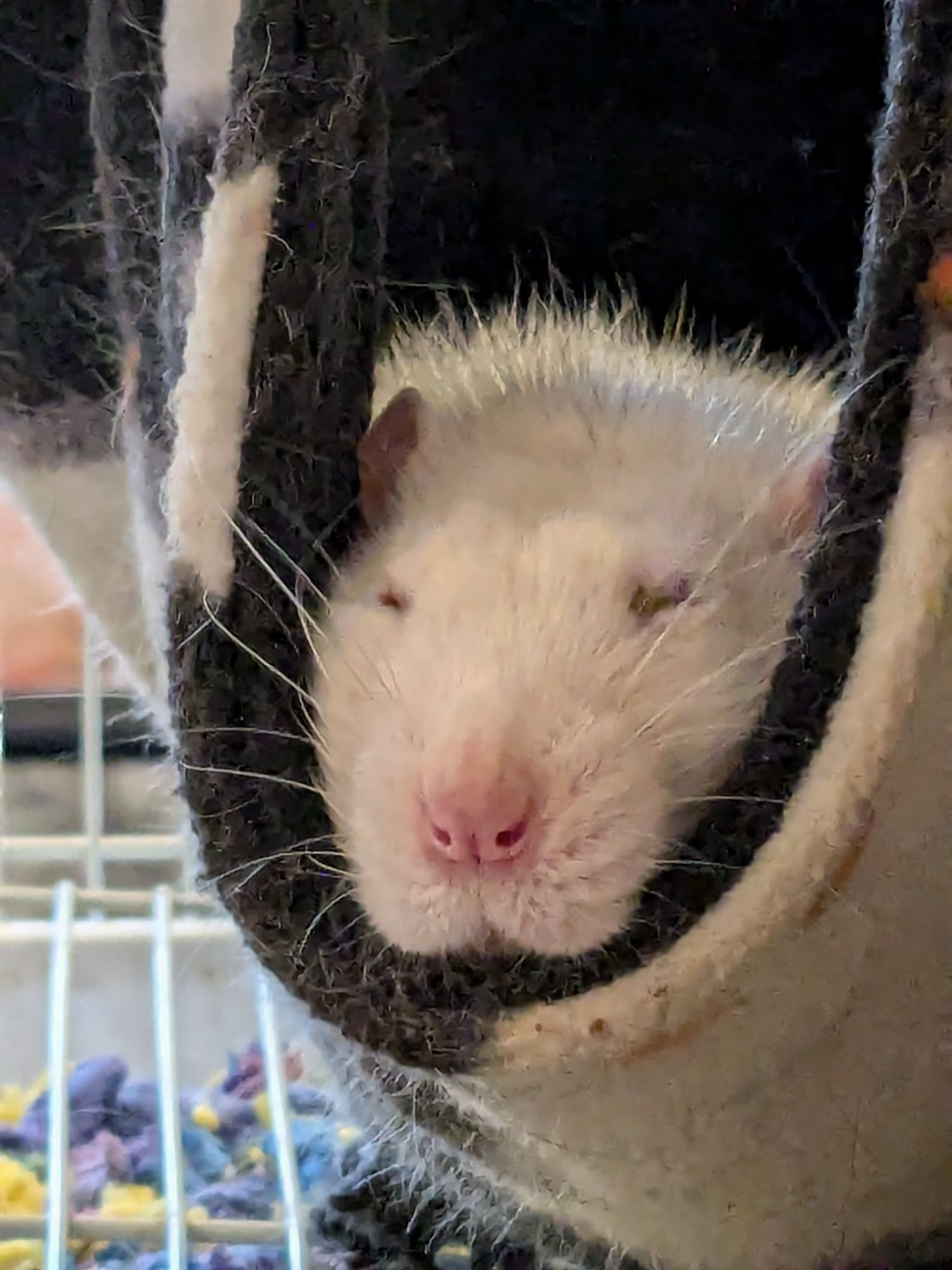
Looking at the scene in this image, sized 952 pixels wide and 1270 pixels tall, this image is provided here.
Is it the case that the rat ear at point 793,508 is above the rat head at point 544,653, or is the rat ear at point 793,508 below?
above

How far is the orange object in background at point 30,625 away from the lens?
1103 millimetres

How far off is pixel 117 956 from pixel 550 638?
2.34ft

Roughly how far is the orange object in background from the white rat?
0.40 metres

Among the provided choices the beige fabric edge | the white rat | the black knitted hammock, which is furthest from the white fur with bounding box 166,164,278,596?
the beige fabric edge

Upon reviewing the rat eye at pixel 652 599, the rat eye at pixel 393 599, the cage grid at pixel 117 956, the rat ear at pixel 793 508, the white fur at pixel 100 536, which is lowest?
the cage grid at pixel 117 956

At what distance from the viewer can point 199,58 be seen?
23.0 inches

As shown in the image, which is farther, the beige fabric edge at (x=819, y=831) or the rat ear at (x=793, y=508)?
the rat ear at (x=793, y=508)

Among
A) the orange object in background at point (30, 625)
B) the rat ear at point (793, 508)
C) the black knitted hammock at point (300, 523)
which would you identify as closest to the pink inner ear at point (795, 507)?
the rat ear at point (793, 508)

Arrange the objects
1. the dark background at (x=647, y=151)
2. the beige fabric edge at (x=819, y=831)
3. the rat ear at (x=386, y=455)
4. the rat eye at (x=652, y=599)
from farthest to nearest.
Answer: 1. the dark background at (x=647, y=151)
2. the rat ear at (x=386, y=455)
3. the rat eye at (x=652, y=599)
4. the beige fabric edge at (x=819, y=831)

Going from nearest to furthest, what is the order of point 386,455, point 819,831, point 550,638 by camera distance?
point 819,831, point 550,638, point 386,455

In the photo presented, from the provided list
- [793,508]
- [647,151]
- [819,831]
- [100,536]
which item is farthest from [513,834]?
[647,151]

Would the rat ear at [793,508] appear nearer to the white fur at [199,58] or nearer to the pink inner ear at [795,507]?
the pink inner ear at [795,507]

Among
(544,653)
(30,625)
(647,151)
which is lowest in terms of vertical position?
(30,625)

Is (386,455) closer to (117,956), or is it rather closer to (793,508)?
(793,508)
